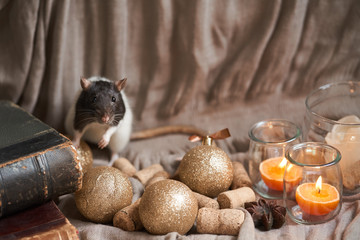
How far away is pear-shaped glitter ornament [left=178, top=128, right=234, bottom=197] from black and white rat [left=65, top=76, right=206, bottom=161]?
351 millimetres

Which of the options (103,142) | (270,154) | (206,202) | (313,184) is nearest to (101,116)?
(103,142)

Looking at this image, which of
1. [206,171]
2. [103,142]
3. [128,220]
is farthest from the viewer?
[103,142]

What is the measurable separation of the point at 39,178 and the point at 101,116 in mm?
385

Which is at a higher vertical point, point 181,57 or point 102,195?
point 181,57

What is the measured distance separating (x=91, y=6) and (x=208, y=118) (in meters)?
0.70

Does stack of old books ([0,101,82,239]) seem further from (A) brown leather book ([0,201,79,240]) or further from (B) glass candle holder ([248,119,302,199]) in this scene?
(B) glass candle holder ([248,119,302,199])

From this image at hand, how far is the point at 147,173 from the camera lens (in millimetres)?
1744

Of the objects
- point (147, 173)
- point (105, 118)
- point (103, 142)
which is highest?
point (105, 118)

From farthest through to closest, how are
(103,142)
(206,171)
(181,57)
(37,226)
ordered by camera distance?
(181,57) < (103,142) < (206,171) < (37,226)

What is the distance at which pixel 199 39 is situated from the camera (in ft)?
6.61

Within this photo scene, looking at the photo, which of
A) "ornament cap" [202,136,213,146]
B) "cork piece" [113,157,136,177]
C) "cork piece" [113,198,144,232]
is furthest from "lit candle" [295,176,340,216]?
"cork piece" [113,157,136,177]

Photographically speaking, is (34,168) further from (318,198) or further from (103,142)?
(318,198)

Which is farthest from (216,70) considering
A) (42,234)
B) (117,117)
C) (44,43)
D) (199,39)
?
(42,234)

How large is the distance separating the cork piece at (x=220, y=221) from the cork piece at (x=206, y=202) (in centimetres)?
6
